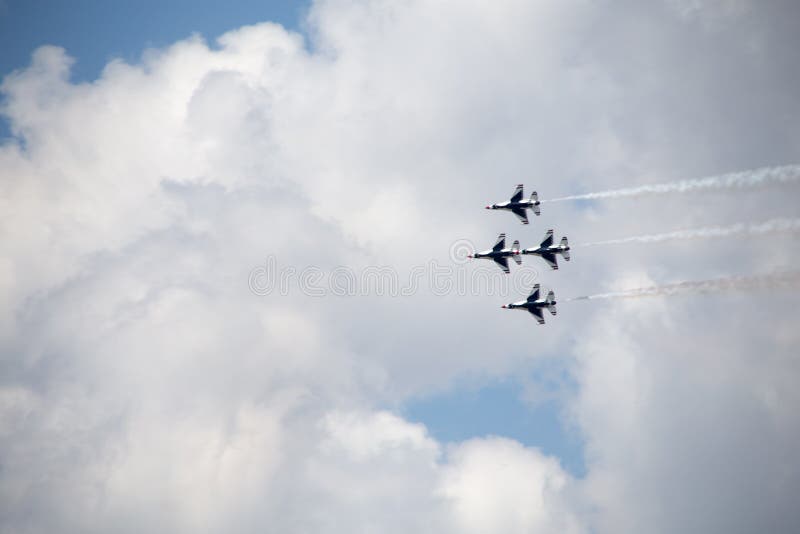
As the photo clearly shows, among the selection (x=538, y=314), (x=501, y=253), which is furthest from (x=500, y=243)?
(x=538, y=314)

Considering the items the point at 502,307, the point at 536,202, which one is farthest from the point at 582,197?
the point at 502,307

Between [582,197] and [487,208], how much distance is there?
Result: 23.0 meters

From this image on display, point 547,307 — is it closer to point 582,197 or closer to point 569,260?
point 569,260

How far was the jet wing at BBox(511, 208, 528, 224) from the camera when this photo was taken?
122875 mm

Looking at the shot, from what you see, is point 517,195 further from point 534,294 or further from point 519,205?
point 534,294

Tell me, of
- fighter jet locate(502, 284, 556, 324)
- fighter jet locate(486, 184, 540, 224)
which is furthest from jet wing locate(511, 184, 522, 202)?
fighter jet locate(502, 284, 556, 324)

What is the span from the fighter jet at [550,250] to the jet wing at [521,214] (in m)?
3.55

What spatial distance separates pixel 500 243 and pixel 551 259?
8.65m

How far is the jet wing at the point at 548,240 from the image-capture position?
398ft

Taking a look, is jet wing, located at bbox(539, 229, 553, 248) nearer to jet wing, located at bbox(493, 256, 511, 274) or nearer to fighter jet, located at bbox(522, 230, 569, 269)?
fighter jet, located at bbox(522, 230, 569, 269)

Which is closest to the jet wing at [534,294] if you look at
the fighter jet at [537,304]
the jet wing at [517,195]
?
the fighter jet at [537,304]

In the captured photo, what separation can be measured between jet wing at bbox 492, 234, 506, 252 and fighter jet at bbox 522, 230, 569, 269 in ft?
16.6

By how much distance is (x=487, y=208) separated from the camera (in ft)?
412

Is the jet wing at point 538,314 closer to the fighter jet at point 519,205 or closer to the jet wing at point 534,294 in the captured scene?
the jet wing at point 534,294
